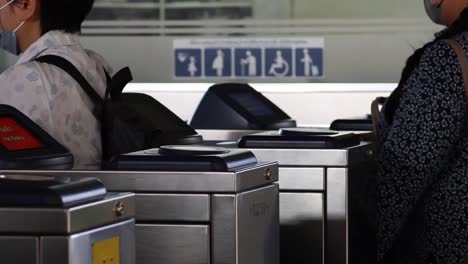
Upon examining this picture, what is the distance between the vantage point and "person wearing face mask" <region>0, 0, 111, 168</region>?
10.7ft

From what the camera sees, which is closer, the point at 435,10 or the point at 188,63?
the point at 435,10

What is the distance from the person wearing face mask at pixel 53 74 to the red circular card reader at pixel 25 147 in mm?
106

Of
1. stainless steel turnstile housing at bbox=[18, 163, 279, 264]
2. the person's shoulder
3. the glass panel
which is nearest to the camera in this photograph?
stainless steel turnstile housing at bbox=[18, 163, 279, 264]

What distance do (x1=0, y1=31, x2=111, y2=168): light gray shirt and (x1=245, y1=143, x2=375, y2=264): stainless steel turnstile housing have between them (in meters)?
0.54

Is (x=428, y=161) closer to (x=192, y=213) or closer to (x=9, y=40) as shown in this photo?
(x=192, y=213)

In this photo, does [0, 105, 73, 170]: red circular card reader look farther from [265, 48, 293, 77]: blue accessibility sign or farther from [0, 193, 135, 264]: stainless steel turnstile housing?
[265, 48, 293, 77]: blue accessibility sign

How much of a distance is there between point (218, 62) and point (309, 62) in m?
0.59

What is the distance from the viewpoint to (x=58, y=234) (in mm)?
2139

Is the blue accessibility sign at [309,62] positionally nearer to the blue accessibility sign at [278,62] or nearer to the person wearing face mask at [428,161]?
the blue accessibility sign at [278,62]

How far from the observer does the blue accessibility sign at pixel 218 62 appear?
7863 millimetres

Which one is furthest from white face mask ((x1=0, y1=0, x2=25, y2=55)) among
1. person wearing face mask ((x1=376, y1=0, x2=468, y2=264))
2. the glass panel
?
the glass panel

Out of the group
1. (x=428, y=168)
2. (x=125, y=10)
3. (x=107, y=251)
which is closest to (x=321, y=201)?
(x=428, y=168)

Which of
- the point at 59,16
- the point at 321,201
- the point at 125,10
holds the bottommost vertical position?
the point at 321,201

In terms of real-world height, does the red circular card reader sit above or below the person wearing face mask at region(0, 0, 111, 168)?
below
